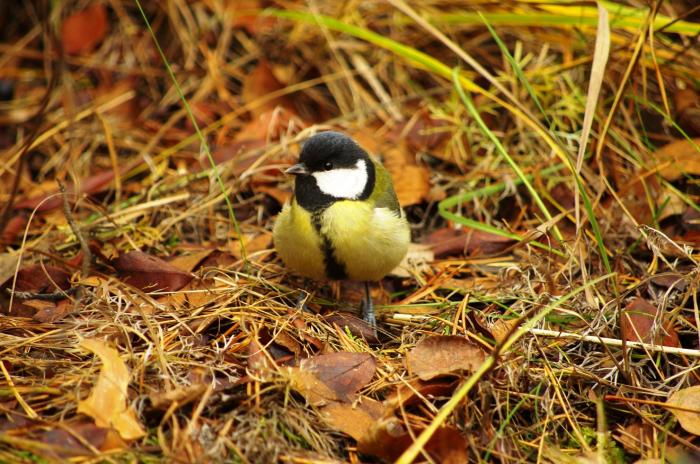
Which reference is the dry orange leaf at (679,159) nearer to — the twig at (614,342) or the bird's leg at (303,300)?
the twig at (614,342)

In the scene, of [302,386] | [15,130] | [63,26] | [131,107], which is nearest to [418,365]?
[302,386]

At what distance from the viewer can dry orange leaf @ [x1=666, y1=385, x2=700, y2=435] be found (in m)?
2.21

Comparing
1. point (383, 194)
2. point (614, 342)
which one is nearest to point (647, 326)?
point (614, 342)

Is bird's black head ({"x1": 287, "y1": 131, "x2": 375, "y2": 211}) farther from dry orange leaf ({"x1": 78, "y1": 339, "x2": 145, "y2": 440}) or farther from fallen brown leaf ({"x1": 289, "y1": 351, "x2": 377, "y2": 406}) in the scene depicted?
dry orange leaf ({"x1": 78, "y1": 339, "x2": 145, "y2": 440})

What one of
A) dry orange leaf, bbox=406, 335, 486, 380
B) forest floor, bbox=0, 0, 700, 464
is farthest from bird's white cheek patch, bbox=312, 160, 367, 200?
dry orange leaf, bbox=406, 335, 486, 380

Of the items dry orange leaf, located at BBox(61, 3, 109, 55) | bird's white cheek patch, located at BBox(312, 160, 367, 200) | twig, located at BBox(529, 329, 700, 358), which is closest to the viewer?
twig, located at BBox(529, 329, 700, 358)

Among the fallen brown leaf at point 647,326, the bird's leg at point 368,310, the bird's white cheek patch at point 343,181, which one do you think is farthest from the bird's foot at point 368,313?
the fallen brown leaf at point 647,326

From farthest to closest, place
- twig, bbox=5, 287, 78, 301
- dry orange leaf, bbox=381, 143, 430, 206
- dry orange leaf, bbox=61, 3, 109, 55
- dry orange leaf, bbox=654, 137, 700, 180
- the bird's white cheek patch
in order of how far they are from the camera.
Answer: dry orange leaf, bbox=61, 3, 109, 55
dry orange leaf, bbox=381, 143, 430, 206
dry orange leaf, bbox=654, 137, 700, 180
the bird's white cheek patch
twig, bbox=5, 287, 78, 301

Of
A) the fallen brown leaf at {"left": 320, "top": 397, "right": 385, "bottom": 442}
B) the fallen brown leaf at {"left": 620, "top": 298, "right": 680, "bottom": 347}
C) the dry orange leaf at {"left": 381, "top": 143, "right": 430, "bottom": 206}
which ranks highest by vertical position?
the dry orange leaf at {"left": 381, "top": 143, "right": 430, "bottom": 206}

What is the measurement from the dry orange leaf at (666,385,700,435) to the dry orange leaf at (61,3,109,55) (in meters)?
3.93

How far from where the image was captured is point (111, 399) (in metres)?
1.98

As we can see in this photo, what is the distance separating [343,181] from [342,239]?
0.94ft

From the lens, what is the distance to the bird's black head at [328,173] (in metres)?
2.81

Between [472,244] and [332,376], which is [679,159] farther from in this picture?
[332,376]
